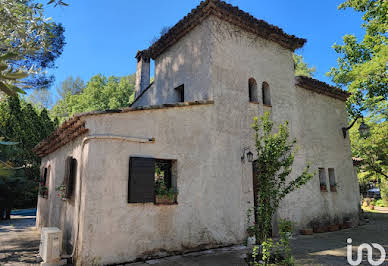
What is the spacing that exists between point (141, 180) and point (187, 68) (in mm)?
4728

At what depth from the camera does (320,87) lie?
1118 centimetres

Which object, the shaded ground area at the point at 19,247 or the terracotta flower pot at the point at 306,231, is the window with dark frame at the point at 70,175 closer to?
the shaded ground area at the point at 19,247

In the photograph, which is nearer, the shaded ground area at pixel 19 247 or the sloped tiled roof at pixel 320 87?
the shaded ground area at pixel 19 247

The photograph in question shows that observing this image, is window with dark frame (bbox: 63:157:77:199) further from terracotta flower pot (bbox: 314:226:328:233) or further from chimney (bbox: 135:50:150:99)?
terracotta flower pot (bbox: 314:226:328:233)

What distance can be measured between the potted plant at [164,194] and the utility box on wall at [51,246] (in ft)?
7.71

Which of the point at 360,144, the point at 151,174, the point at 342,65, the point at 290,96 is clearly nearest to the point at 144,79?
the point at 290,96

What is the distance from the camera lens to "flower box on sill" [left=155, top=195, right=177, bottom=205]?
6167 millimetres

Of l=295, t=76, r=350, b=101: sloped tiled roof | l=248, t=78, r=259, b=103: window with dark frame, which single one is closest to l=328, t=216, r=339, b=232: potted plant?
l=295, t=76, r=350, b=101: sloped tiled roof

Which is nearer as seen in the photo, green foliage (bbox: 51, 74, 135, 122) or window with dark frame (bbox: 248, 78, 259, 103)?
window with dark frame (bbox: 248, 78, 259, 103)

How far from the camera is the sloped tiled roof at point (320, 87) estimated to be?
10.5 meters

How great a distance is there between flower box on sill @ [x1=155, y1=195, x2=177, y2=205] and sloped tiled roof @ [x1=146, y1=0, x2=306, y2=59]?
597cm

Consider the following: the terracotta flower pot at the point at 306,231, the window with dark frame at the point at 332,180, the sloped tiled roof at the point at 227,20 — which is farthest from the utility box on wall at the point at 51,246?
the window with dark frame at the point at 332,180

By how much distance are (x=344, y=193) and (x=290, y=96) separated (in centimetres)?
522

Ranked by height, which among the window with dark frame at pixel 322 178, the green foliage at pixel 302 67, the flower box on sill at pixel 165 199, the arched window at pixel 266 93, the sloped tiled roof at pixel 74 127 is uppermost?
the green foliage at pixel 302 67
